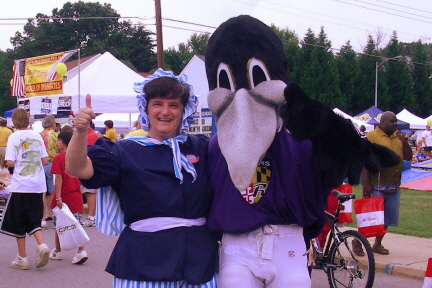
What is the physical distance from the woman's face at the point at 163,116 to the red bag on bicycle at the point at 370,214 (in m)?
3.68

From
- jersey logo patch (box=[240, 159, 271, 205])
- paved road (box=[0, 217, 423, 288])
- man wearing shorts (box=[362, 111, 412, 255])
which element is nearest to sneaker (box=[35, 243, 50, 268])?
paved road (box=[0, 217, 423, 288])

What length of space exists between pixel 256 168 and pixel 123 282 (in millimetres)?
851

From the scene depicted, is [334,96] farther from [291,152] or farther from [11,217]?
[291,152]

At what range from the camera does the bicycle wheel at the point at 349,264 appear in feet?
17.7

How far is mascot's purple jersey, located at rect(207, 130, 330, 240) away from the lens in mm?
2658

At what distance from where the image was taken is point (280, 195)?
2.66 meters

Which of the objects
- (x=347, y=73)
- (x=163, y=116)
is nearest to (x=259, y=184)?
(x=163, y=116)

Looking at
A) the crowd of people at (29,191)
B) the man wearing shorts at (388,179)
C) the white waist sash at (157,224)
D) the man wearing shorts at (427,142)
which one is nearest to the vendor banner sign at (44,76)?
the crowd of people at (29,191)

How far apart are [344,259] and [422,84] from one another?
49217 mm

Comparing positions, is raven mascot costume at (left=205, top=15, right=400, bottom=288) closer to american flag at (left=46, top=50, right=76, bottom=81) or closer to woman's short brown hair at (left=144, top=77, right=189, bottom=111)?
woman's short brown hair at (left=144, top=77, right=189, bottom=111)

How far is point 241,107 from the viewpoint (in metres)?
2.61

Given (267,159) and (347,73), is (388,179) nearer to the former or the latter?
(267,159)

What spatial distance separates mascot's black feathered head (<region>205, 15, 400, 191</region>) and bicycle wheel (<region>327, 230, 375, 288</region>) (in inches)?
120

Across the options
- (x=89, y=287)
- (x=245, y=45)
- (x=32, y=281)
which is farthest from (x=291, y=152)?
(x=32, y=281)
